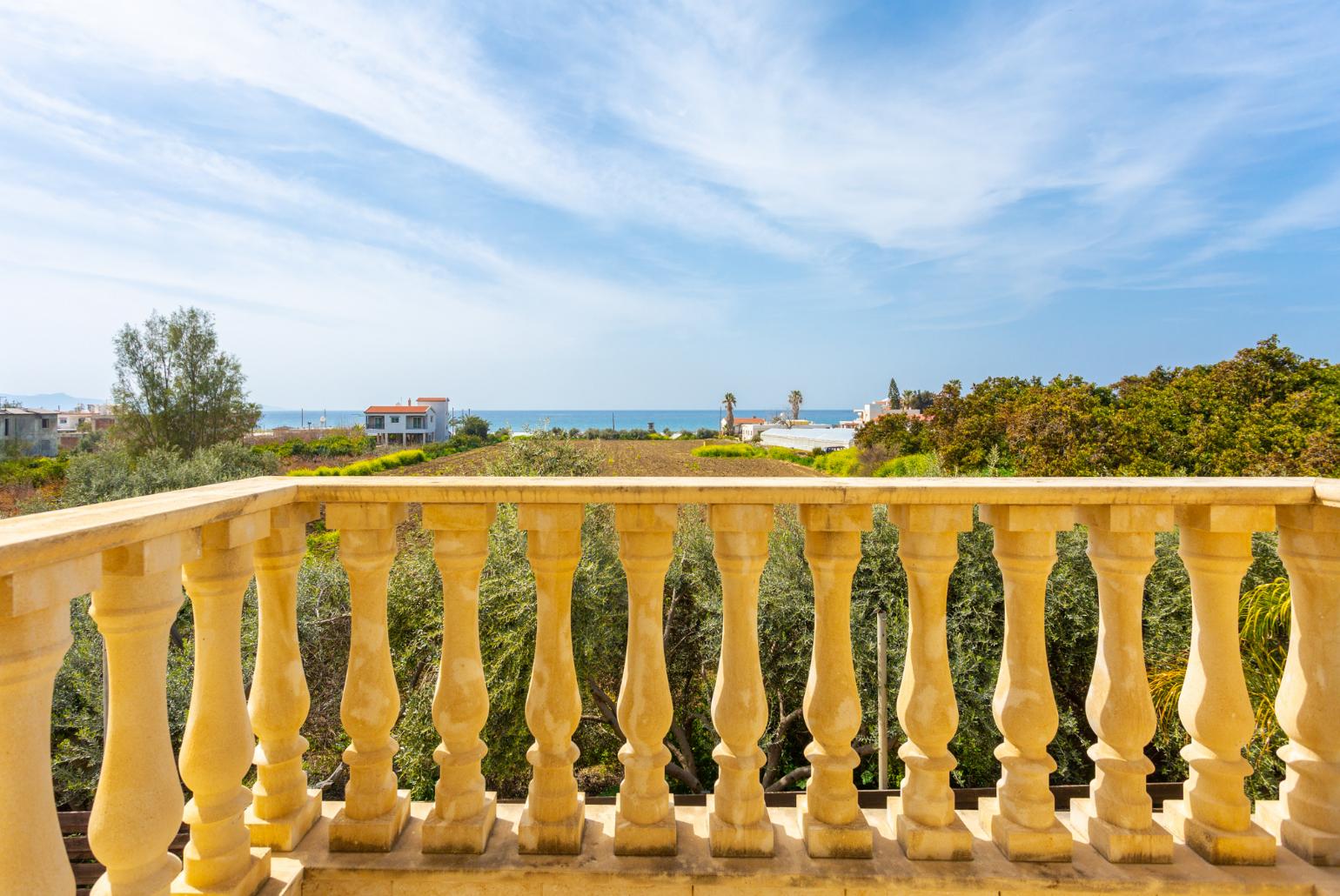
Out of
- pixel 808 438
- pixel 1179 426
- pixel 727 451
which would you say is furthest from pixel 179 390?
pixel 808 438

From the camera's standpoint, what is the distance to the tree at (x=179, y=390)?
26719 millimetres

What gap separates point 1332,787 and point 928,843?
1.03 meters

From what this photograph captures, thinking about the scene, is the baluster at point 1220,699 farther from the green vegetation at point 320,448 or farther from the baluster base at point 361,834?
the green vegetation at point 320,448

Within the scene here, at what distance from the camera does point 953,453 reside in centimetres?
1975

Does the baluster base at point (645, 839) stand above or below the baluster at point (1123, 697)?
below

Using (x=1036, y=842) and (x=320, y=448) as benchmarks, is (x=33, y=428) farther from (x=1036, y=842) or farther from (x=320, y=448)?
(x=1036, y=842)

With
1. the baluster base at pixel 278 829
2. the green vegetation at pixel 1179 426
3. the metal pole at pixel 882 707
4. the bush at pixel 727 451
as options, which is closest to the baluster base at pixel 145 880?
the baluster base at pixel 278 829

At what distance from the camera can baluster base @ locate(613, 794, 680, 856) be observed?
5.51 feet

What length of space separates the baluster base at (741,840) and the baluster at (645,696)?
116 mm

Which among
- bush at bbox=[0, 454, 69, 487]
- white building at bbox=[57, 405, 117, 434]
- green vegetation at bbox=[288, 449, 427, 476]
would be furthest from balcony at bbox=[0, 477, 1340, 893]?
white building at bbox=[57, 405, 117, 434]

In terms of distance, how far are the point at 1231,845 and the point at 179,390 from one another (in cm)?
3396

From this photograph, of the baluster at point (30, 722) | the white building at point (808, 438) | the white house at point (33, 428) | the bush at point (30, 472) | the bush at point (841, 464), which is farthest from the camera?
the white building at point (808, 438)

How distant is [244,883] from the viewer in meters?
1.57

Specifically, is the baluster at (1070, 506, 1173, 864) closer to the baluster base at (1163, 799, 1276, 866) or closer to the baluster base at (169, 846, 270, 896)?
the baluster base at (1163, 799, 1276, 866)
